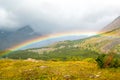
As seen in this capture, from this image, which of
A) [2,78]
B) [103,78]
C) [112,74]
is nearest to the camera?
[103,78]

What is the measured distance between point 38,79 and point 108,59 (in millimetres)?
17751

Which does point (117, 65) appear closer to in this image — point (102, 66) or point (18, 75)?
point (102, 66)

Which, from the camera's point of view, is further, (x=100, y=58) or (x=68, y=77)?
(x=100, y=58)

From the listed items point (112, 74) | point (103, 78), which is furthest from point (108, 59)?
point (103, 78)

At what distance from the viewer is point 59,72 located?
2192 inches

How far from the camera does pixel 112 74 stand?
5097cm

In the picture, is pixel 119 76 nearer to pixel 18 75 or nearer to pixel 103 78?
pixel 103 78

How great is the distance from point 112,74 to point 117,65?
6812 mm

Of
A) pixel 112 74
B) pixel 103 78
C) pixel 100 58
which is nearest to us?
pixel 103 78

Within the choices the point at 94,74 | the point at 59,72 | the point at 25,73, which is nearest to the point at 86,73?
the point at 94,74

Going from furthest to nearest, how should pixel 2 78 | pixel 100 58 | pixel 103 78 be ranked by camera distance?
pixel 100 58, pixel 2 78, pixel 103 78

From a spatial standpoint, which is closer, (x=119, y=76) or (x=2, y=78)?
(x=119, y=76)

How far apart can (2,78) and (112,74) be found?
78.0 ft

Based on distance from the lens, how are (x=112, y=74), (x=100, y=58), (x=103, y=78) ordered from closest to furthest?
(x=103, y=78), (x=112, y=74), (x=100, y=58)
